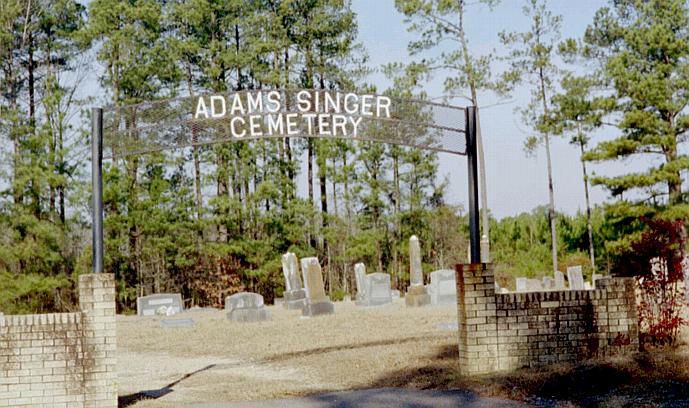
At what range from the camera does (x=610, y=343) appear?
11.3 m

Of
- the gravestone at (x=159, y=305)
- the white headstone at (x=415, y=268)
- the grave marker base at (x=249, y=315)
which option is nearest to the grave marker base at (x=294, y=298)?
the white headstone at (x=415, y=268)

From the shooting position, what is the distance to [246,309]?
24.5 meters

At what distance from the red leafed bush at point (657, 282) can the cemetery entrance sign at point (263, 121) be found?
2.26 meters

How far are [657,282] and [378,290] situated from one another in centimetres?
1748

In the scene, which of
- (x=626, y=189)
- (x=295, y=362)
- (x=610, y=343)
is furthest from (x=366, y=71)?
(x=610, y=343)

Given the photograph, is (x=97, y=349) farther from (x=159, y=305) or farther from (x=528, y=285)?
(x=528, y=285)

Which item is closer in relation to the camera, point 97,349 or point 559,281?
point 97,349

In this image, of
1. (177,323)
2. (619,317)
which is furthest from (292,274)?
(619,317)

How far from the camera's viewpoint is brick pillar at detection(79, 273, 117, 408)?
998 centimetres

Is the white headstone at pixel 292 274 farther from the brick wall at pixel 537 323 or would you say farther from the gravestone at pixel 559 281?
the brick wall at pixel 537 323

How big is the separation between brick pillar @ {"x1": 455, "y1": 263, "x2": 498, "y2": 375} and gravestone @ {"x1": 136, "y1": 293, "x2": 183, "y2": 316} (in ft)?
69.7

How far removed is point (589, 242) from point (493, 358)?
32.3 m

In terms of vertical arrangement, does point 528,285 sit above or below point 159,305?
above

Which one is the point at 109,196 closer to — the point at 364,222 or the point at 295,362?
the point at 364,222
